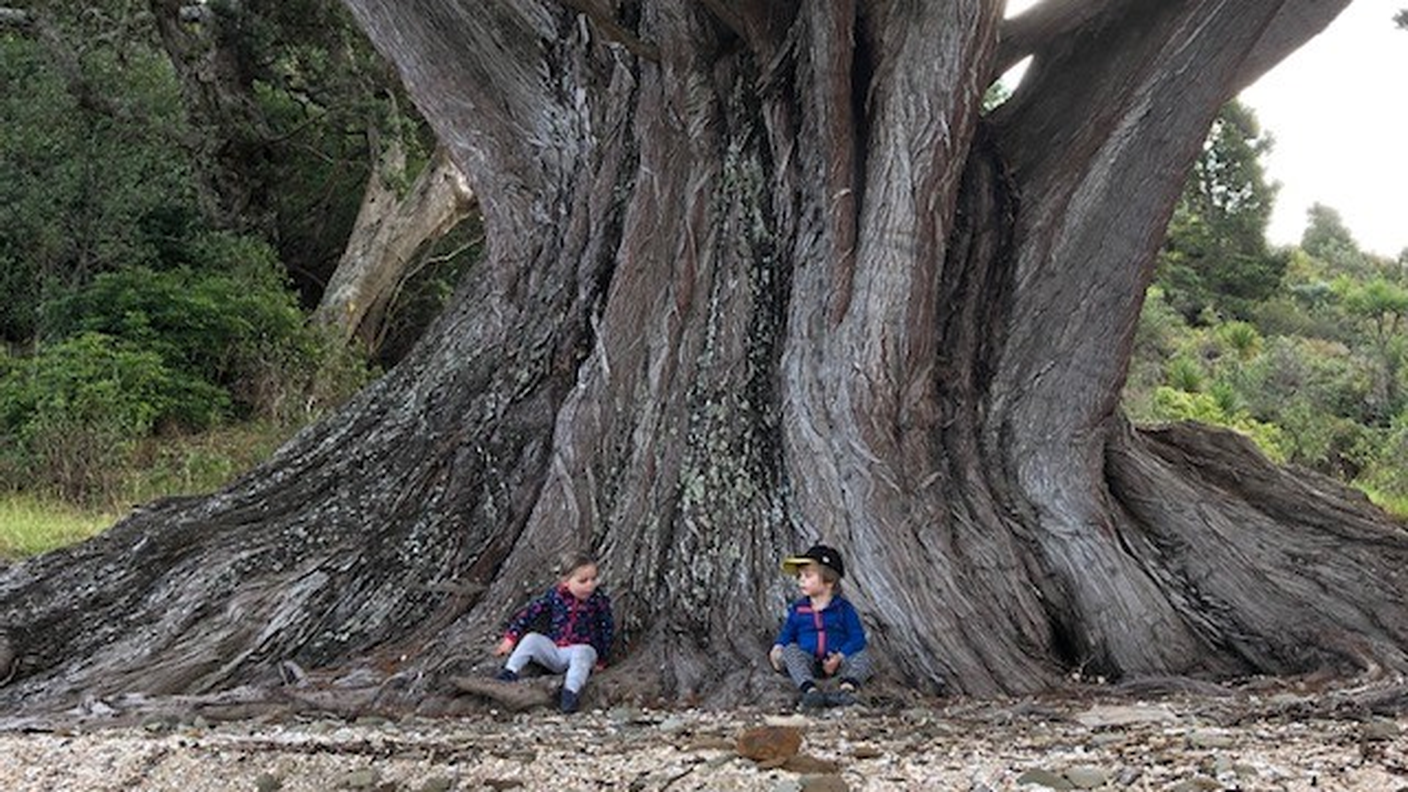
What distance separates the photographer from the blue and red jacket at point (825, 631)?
520 centimetres

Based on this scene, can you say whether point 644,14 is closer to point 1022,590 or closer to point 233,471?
point 1022,590

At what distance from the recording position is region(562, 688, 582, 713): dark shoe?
4.97m

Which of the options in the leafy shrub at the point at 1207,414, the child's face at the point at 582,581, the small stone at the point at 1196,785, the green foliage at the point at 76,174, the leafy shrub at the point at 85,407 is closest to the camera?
the small stone at the point at 1196,785

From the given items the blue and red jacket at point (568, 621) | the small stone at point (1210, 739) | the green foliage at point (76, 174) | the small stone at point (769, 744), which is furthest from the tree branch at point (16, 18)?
the small stone at point (1210, 739)

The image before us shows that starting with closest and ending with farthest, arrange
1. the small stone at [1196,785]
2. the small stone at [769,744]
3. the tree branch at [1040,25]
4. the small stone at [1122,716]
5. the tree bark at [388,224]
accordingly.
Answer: the small stone at [1196,785] < the small stone at [769,744] < the small stone at [1122,716] < the tree branch at [1040,25] < the tree bark at [388,224]

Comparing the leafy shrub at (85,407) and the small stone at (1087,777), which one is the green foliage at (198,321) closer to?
the leafy shrub at (85,407)

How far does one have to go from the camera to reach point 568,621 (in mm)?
5316

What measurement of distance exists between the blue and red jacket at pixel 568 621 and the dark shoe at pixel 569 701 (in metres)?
0.29

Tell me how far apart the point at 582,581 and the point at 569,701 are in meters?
0.50

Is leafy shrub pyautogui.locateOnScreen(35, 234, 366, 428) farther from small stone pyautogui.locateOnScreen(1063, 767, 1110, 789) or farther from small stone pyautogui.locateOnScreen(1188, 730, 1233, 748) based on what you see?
small stone pyautogui.locateOnScreen(1063, 767, 1110, 789)

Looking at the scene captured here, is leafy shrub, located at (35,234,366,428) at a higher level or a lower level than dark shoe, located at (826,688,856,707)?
higher

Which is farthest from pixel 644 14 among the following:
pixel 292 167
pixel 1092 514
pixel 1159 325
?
pixel 1159 325

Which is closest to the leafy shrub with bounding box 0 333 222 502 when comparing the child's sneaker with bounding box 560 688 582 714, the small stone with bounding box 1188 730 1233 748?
the child's sneaker with bounding box 560 688 582 714

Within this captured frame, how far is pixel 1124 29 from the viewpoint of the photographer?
265 inches
